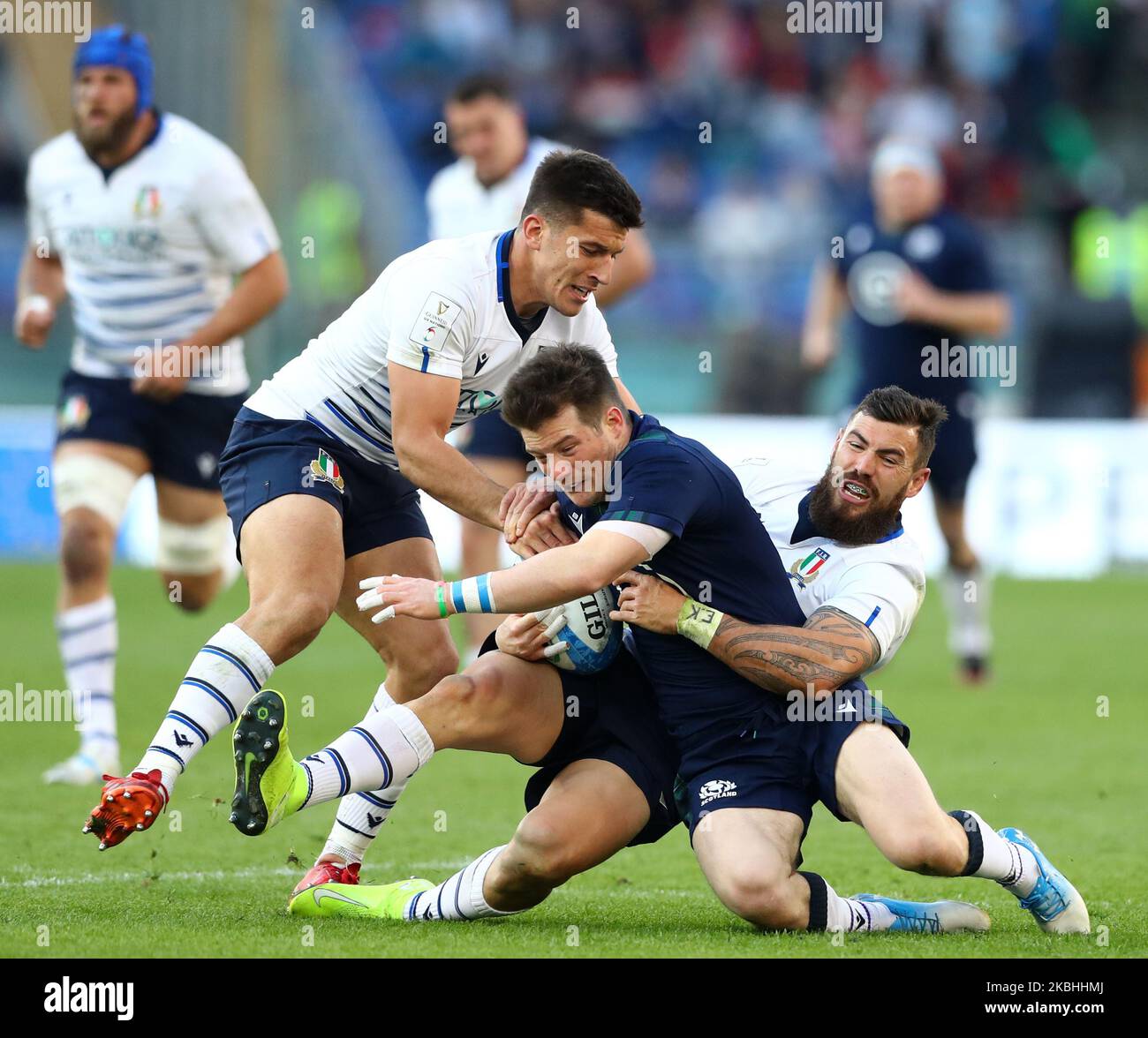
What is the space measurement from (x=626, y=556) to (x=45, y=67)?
13306 mm

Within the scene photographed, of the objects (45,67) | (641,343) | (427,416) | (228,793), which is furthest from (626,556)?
(641,343)

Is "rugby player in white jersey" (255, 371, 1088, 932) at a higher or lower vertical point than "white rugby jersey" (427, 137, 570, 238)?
lower

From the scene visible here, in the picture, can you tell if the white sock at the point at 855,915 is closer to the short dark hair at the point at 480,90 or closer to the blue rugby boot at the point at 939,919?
the blue rugby boot at the point at 939,919

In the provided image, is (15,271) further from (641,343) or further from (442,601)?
(442,601)

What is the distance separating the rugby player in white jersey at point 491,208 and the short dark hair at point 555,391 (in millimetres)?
4265

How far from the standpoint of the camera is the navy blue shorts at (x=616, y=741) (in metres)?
5.16

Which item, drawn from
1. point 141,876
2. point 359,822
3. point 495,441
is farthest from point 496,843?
point 495,441

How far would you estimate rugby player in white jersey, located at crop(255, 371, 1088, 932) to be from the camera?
4812mm

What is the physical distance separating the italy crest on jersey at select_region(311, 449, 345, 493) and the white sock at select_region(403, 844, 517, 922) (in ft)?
3.87

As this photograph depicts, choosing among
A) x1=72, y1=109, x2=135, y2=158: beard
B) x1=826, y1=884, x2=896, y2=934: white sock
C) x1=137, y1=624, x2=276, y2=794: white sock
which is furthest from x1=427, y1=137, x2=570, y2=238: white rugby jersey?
x1=826, y1=884, x2=896, y2=934: white sock

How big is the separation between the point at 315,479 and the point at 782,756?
1.56 meters

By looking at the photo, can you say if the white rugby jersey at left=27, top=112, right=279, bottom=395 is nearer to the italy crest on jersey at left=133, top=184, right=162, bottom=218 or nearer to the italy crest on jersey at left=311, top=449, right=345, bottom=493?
the italy crest on jersey at left=133, top=184, right=162, bottom=218

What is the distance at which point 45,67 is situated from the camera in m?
16.5

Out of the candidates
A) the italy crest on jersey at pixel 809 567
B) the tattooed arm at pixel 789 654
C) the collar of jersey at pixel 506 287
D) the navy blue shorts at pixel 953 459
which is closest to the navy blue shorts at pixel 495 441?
the navy blue shorts at pixel 953 459
